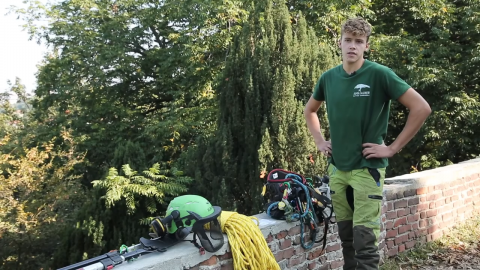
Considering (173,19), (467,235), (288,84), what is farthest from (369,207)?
(173,19)

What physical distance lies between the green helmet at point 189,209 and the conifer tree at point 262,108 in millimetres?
3160

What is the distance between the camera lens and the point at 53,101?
1106 cm

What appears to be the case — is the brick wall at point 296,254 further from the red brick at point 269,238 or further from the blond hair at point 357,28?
the blond hair at point 357,28

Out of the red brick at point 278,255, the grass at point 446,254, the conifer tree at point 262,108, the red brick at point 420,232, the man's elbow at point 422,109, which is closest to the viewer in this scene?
the man's elbow at point 422,109

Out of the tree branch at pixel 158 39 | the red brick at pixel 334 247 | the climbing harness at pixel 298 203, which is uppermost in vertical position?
the tree branch at pixel 158 39

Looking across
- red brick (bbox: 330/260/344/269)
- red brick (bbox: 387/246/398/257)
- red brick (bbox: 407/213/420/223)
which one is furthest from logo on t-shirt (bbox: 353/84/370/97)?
red brick (bbox: 407/213/420/223)

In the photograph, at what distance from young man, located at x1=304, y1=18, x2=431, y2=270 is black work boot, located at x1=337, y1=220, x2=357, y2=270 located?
0.56 feet

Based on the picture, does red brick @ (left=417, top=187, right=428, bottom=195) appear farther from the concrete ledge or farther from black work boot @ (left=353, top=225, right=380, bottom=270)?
the concrete ledge

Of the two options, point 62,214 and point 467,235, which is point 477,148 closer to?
point 467,235

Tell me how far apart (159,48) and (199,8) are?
2.29 m

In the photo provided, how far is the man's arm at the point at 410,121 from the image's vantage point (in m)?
2.27

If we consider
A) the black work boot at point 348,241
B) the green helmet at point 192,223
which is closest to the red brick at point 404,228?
the black work boot at point 348,241

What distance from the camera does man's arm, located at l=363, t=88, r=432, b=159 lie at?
227 centimetres

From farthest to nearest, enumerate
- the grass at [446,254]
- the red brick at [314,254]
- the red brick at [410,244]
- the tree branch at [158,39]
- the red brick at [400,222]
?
A: the tree branch at [158,39] < the red brick at [410,244] < the red brick at [400,222] < the grass at [446,254] < the red brick at [314,254]
